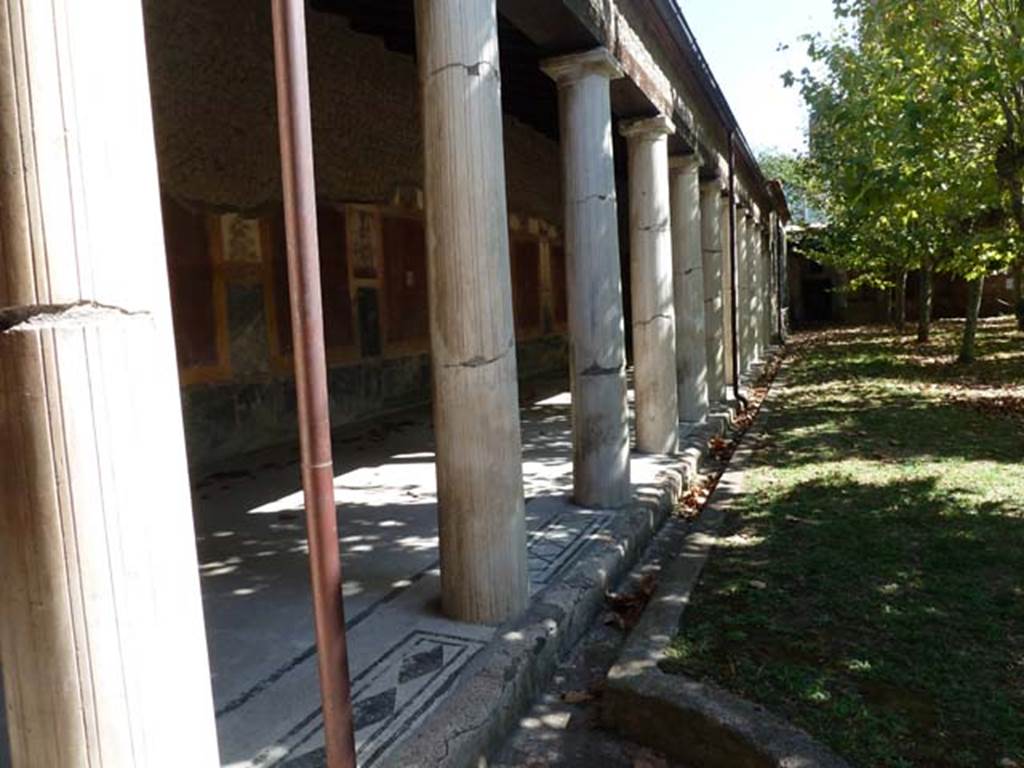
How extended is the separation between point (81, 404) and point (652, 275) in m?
5.32

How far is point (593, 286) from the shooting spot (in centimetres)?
499

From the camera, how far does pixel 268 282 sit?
24.3ft

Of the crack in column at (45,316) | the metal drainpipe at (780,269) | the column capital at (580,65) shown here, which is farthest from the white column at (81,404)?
the metal drainpipe at (780,269)

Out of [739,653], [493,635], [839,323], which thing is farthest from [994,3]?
[839,323]

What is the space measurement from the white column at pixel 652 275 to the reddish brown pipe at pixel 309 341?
4632 mm

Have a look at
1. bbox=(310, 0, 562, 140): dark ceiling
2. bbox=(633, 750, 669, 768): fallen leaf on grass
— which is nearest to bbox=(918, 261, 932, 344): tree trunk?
bbox=(310, 0, 562, 140): dark ceiling

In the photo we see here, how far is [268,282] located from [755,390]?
25.5 feet

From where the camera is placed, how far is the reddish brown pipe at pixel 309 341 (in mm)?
1714

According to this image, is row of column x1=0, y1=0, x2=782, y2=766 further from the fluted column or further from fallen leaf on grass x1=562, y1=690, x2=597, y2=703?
the fluted column

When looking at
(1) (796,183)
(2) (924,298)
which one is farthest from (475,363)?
(1) (796,183)

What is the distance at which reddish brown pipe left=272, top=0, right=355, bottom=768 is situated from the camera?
5.62 feet

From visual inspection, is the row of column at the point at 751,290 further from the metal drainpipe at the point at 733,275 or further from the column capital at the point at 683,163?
the column capital at the point at 683,163

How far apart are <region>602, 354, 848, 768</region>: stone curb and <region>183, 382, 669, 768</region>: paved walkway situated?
58cm

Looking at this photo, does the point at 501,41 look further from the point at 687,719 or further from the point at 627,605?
the point at 687,719
